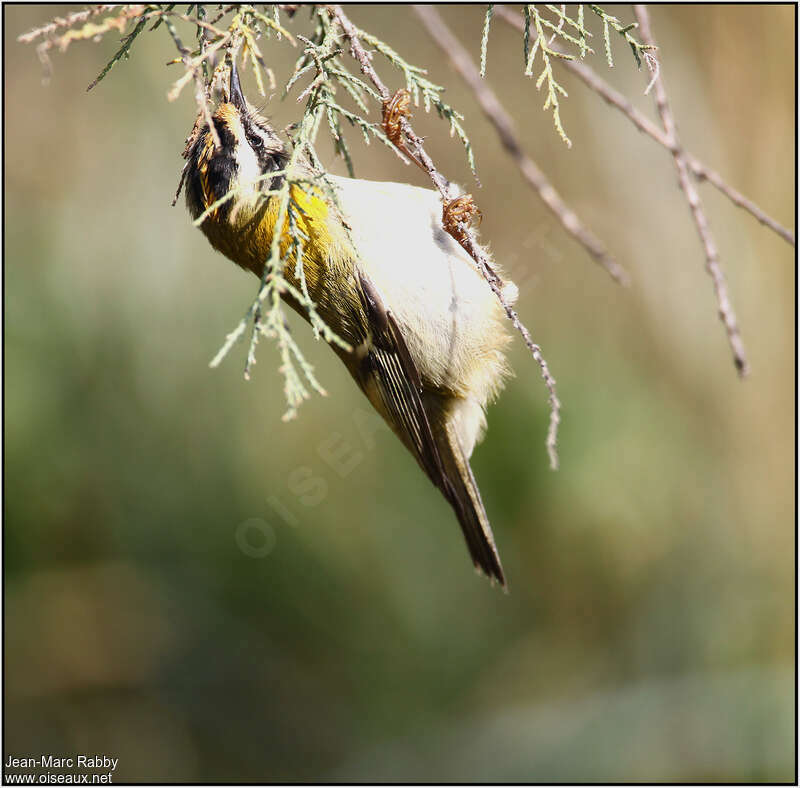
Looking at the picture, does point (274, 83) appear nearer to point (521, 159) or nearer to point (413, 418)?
point (521, 159)

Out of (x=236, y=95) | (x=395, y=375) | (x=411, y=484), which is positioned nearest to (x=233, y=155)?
(x=236, y=95)

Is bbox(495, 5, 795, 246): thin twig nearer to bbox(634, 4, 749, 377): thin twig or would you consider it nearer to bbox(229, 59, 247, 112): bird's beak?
bbox(634, 4, 749, 377): thin twig

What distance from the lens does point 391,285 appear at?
1831mm

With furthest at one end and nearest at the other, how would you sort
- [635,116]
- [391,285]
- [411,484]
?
1. [411,484]
2. [391,285]
3. [635,116]

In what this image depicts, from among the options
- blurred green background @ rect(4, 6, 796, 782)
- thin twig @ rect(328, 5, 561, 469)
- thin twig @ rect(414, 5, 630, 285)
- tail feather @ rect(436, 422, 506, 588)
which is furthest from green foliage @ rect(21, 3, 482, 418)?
blurred green background @ rect(4, 6, 796, 782)

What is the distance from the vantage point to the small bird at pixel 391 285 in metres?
1.67

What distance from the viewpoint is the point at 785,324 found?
3574mm

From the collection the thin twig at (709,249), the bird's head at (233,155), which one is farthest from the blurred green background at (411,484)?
the thin twig at (709,249)

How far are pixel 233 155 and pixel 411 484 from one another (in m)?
1.95

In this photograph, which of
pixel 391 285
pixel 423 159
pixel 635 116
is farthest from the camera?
pixel 391 285

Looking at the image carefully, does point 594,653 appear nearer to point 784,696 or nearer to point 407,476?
point 784,696

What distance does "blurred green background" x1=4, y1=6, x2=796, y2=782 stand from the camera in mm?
3127

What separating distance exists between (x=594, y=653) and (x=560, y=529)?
621 mm

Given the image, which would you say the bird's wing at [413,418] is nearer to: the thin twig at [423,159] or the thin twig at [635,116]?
the thin twig at [423,159]
